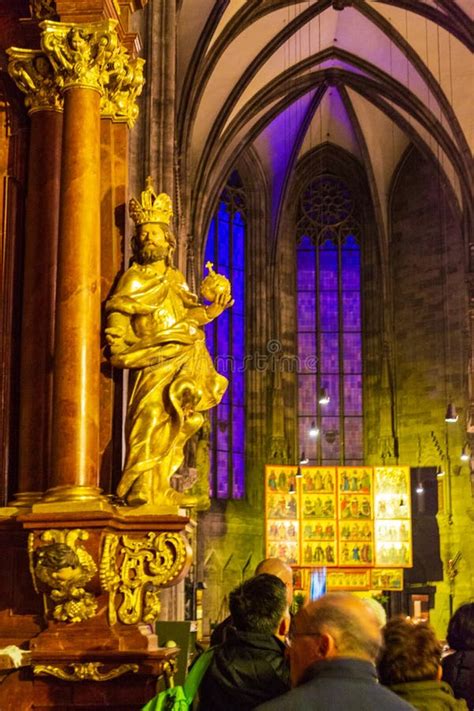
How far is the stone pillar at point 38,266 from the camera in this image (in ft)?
23.5

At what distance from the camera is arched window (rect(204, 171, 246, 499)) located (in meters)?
30.0

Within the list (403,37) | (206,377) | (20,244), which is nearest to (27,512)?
(206,377)

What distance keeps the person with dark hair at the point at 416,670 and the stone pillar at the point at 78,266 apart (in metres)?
2.78

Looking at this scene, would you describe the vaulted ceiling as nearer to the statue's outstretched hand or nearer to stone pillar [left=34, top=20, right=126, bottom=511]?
stone pillar [left=34, top=20, right=126, bottom=511]

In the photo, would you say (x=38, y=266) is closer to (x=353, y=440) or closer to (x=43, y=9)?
(x=43, y=9)

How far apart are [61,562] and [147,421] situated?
3.38 feet

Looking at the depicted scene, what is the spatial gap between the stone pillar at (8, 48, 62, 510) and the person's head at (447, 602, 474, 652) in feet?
9.29

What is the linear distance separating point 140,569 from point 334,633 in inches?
156

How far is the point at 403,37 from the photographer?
26.8m

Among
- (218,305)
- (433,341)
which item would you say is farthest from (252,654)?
(433,341)

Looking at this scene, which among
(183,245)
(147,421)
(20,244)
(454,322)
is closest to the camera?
(147,421)

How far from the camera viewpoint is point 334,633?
9.20ft

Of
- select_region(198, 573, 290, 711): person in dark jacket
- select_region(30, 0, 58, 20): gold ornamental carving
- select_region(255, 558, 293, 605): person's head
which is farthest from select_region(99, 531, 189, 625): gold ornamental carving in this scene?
select_region(30, 0, 58, 20): gold ornamental carving

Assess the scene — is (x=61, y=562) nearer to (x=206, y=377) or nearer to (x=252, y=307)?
(x=206, y=377)
